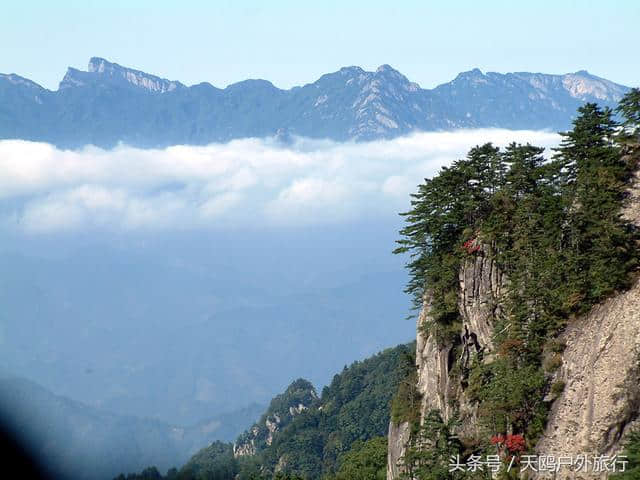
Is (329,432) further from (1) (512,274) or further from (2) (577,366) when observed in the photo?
(2) (577,366)

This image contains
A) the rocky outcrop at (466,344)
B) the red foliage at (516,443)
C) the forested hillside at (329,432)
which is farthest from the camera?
the forested hillside at (329,432)

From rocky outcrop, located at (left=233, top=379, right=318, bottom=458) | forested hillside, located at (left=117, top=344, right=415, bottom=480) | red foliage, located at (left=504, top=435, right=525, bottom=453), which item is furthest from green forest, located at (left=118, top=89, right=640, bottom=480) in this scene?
rocky outcrop, located at (left=233, top=379, right=318, bottom=458)

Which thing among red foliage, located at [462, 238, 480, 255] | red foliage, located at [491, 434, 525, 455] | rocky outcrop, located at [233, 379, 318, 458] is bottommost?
rocky outcrop, located at [233, 379, 318, 458]

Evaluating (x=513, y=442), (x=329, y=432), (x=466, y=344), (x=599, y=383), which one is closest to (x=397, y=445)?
(x=466, y=344)

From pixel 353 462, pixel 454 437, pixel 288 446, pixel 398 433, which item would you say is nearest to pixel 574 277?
pixel 454 437

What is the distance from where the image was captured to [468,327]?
4741 cm

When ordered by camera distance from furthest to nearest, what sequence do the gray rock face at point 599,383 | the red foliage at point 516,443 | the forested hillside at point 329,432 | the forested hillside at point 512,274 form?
the forested hillside at point 329,432, the forested hillside at point 512,274, the red foliage at point 516,443, the gray rock face at point 599,383

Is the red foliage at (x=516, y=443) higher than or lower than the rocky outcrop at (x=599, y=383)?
lower

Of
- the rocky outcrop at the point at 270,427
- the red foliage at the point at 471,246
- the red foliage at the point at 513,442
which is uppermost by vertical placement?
the red foliage at the point at 471,246

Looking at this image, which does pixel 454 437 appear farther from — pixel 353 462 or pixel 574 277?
pixel 353 462

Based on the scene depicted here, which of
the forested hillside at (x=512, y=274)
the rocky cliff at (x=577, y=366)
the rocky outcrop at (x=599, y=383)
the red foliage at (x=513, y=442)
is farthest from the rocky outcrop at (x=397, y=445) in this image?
the rocky outcrop at (x=599, y=383)

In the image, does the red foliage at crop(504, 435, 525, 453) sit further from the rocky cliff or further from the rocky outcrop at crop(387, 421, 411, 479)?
the rocky outcrop at crop(387, 421, 411, 479)

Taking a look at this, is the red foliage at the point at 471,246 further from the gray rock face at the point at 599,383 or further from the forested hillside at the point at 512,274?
the gray rock face at the point at 599,383

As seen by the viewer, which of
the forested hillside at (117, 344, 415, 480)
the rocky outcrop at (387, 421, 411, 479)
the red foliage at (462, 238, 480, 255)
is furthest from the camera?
the forested hillside at (117, 344, 415, 480)
